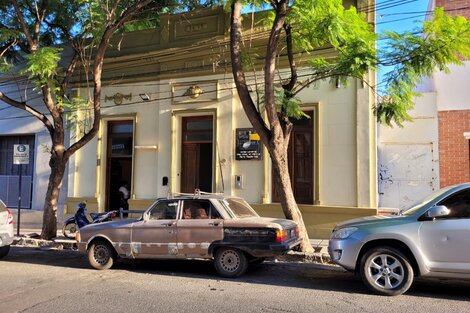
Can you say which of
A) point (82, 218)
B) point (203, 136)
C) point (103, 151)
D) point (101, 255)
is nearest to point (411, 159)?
point (203, 136)

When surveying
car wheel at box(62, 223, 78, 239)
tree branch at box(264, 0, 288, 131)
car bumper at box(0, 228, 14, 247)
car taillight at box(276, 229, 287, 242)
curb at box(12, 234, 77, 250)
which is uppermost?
tree branch at box(264, 0, 288, 131)

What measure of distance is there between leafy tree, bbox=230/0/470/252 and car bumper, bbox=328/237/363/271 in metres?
2.70

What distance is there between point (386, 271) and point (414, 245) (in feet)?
1.91

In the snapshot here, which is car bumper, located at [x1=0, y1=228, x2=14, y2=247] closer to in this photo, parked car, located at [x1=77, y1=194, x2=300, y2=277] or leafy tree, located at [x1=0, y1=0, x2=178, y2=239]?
parked car, located at [x1=77, y1=194, x2=300, y2=277]

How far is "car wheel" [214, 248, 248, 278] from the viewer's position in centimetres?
773

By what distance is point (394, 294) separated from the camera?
637 cm

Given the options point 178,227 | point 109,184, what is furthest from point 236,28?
point 109,184

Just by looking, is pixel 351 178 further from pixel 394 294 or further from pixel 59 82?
pixel 59 82

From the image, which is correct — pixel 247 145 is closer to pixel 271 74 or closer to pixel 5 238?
pixel 271 74

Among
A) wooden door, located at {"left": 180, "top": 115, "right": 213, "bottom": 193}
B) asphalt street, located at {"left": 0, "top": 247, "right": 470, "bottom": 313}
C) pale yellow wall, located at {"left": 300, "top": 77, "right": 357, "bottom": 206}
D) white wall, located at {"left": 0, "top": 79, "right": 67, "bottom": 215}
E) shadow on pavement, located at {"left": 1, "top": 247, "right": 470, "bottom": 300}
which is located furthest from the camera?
white wall, located at {"left": 0, "top": 79, "right": 67, "bottom": 215}

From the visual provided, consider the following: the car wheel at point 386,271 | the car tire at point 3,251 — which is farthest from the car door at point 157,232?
the car tire at point 3,251

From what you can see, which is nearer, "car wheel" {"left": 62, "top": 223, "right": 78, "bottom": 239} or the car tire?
the car tire

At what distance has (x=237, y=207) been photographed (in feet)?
27.9

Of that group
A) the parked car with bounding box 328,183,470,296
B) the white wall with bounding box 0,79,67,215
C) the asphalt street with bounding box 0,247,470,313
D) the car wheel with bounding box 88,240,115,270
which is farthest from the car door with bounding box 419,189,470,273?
the white wall with bounding box 0,79,67,215
